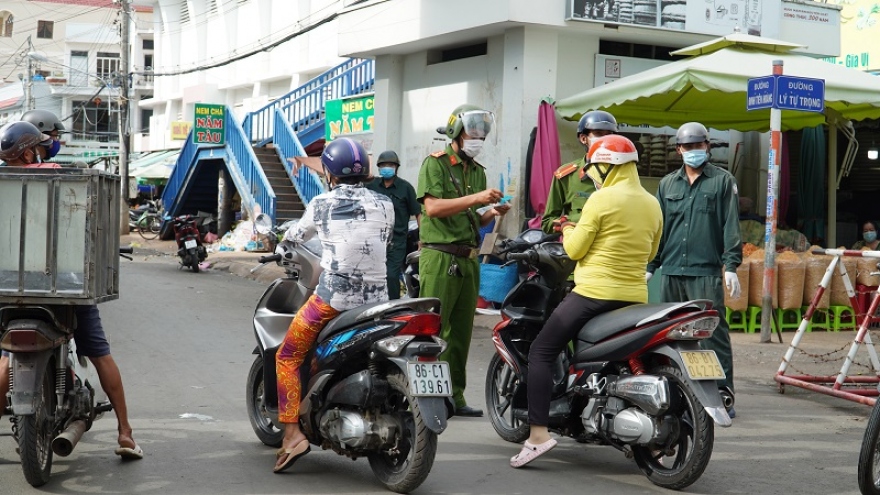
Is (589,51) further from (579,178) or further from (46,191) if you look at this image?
(46,191)

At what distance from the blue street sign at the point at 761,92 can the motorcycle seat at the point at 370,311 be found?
5.76m

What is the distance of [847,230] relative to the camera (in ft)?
57.3

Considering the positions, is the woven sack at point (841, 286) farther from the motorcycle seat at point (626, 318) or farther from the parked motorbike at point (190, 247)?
the parked motorbike at point (190, 247)

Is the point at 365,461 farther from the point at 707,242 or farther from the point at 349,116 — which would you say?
the point at 349,116

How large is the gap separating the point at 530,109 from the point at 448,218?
24.3 ft

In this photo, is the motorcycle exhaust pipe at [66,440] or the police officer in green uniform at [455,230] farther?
the police officer in green uniform at [455,230]

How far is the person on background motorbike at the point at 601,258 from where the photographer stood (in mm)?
6141

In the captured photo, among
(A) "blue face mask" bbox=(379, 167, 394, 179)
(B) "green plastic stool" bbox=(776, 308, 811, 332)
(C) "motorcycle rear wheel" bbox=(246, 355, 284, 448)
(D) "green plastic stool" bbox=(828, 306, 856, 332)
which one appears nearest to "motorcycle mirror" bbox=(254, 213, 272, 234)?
(C) "motorcycle rear wheel" bbox=(246, 355, 284, 448)

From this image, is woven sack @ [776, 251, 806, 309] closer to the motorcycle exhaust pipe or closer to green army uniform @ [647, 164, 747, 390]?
green army uniform @ [647, 164, 747, 390]

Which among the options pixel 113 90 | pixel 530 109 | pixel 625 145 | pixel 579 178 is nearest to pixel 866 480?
pixel 625 145

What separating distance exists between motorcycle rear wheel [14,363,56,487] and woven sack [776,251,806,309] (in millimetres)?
8691

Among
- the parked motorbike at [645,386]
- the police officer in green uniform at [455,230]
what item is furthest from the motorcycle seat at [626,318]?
the police officer in green uniform at [455,230]

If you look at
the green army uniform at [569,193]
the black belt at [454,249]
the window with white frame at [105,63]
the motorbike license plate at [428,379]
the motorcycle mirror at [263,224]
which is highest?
the window with white frame at [105,63]

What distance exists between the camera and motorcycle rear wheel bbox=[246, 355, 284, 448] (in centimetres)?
666
